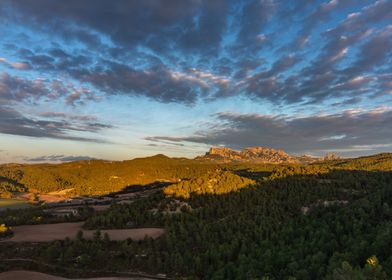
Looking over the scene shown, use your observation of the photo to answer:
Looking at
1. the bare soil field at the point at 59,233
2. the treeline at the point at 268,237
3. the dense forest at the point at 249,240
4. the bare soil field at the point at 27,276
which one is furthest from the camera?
the bare soil field at the point at 59,233

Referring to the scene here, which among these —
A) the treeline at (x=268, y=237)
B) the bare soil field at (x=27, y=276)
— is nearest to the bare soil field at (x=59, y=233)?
the treeline at (x=268, y=237)

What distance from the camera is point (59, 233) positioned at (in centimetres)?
15888

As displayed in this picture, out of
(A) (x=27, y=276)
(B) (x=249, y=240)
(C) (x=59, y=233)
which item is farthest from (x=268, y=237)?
(C) (x=59, y=233)

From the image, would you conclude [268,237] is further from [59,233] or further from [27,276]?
[59,233]

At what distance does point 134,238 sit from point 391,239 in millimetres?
92428

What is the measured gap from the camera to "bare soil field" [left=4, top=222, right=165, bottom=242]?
14675 centimetres

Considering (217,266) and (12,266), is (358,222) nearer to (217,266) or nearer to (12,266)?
(217,266)

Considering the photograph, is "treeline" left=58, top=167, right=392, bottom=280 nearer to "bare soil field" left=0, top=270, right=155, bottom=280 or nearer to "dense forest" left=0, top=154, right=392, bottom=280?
"dense forest" left=0, top=154, right=392, bottom=280

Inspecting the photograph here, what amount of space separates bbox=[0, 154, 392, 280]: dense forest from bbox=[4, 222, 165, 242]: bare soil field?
279 inches

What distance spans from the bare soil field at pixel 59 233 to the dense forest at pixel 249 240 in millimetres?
7093

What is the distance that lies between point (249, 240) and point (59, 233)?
263 feet

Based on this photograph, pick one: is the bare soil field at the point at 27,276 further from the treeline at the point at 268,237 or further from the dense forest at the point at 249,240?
the treeline at the point at 268,237

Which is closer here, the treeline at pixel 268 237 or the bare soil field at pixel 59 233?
the treeline at pixel 268 237

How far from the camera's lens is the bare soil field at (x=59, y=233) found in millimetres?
146750
